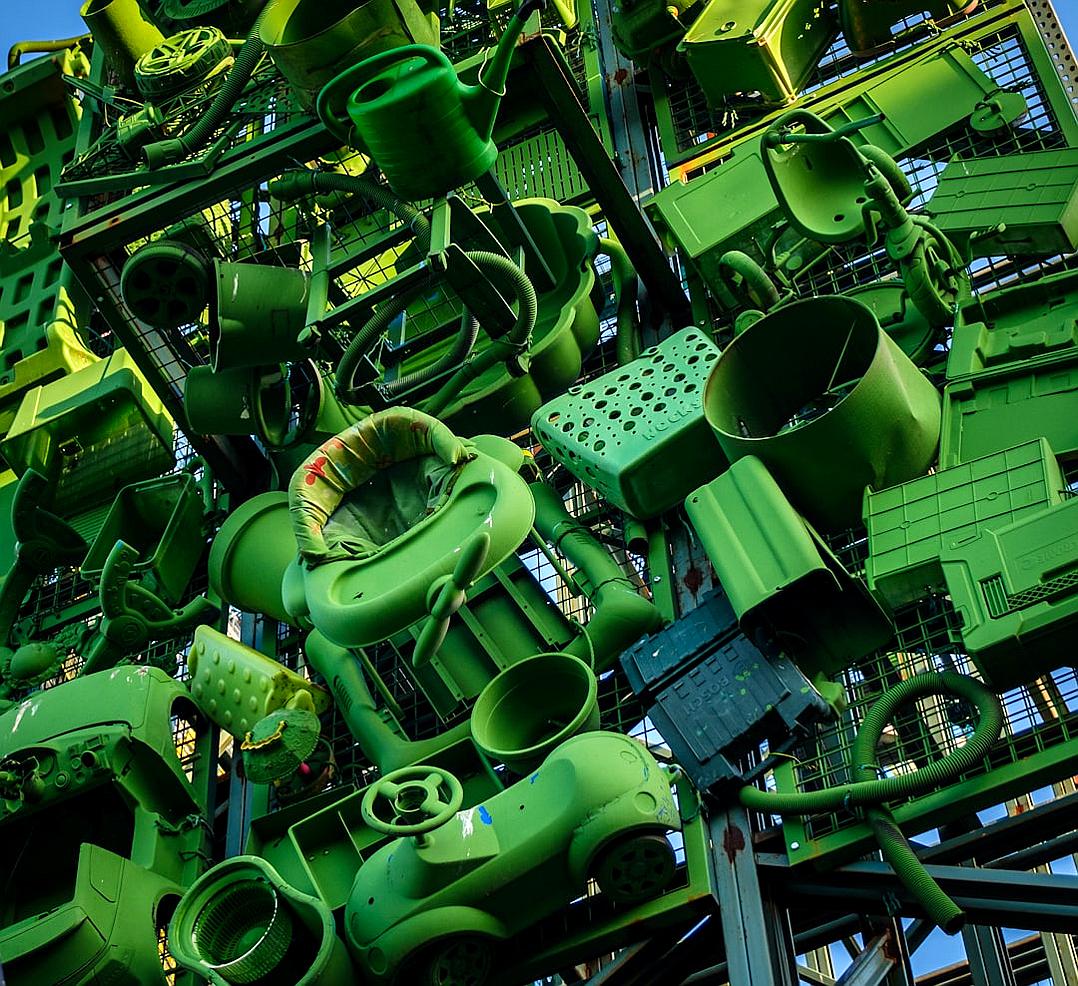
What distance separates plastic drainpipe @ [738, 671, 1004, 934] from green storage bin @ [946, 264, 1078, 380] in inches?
74.7

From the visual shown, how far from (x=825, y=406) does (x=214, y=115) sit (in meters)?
4.27

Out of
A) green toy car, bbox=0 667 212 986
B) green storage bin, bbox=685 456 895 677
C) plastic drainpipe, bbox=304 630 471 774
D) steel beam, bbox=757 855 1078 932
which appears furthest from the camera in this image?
green toy car, bbox=0 667 212 986

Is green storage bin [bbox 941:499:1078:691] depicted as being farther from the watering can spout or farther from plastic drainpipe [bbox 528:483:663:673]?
the watering can spout

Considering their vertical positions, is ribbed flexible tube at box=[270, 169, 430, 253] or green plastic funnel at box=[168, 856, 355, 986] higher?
ribbed flexible tube at box=[270, 169, 430, 253]

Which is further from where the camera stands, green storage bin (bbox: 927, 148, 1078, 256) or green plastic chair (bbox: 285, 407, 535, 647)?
green storage bin (bbox: 927, 148, 1078, 256)

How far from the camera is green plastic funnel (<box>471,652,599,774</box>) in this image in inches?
335

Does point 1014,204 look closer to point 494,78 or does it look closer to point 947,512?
point 947,512

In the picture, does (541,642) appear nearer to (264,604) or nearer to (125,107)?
(264,604)

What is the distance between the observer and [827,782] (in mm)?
8133

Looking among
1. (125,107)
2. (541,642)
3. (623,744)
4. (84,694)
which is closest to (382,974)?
(623,744)

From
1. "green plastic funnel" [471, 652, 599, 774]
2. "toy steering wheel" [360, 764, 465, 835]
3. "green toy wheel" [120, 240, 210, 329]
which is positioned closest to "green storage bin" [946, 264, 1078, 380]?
"green plastic funnel" [471, 652, 599, 774]

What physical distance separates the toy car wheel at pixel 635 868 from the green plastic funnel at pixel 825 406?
183 cm

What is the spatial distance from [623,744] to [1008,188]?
3.87 metres

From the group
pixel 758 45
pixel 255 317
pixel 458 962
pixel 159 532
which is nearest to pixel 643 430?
pixel 255 317
